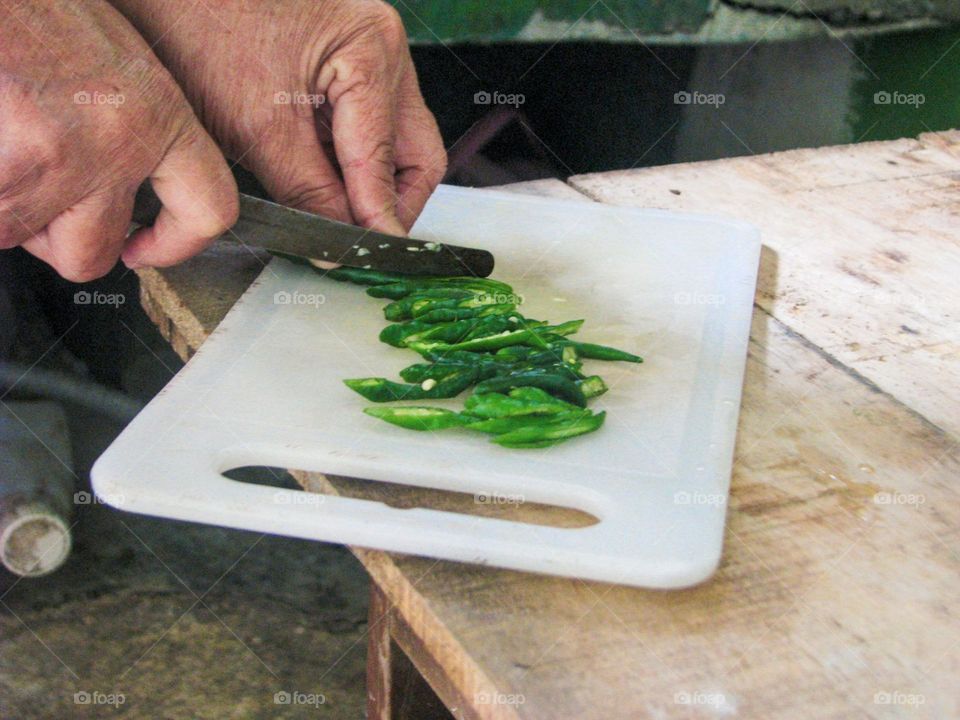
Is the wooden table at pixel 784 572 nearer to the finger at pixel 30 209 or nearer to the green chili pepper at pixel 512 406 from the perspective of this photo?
the green chili pepper at pixel 512 406

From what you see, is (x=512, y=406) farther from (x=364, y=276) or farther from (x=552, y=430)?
(x=364, y=276)

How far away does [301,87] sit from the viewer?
1.72 m

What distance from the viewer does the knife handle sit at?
155cm

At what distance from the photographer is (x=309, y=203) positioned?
69.6 inches

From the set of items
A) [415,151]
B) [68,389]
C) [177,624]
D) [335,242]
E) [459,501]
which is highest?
[415,151]

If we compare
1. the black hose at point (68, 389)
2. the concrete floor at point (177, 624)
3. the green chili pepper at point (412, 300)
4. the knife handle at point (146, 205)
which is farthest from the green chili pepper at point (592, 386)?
the black hose at point (68, 389)

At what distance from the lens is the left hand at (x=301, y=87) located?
1636mm

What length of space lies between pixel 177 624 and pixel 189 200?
1.71 metres

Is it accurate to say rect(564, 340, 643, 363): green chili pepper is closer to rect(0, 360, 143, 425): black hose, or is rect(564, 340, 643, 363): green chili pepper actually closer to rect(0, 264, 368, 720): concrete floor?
rect(0, 264, 368, 720): concrete floor

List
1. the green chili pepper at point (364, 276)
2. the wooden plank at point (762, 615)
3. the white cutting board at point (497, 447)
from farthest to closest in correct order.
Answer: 1. the green chili pepper at point (364, 276)
2. the white cutting board at point (497, 447)
3. the wooden plank at point (762, 615)

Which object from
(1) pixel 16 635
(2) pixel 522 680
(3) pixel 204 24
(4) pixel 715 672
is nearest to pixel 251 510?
(2) pixel 522 680

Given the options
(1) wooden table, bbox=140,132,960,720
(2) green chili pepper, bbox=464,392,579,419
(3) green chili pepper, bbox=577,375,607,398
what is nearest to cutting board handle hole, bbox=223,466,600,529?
(1) wooden table, bbox=140,132,960,720

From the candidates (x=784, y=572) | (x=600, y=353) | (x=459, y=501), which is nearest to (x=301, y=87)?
Result: (x=600, y=353)

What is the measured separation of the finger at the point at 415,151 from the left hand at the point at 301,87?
0.09 feet
